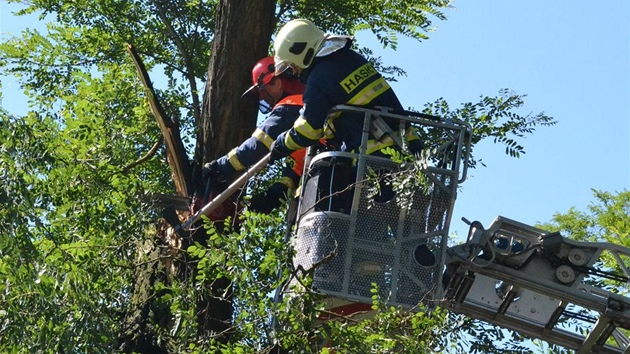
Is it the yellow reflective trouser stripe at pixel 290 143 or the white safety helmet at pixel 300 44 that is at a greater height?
the white safety helmet at pixel 300 44

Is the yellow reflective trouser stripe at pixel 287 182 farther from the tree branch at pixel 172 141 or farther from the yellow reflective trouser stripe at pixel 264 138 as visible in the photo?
the tree branch at pixel 172 141

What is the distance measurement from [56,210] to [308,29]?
7.47 ft

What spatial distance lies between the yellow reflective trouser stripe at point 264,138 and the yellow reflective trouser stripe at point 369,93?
91 cm

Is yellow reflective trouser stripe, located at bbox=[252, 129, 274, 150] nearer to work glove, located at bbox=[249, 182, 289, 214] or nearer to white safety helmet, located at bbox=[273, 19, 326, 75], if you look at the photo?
work glove, located at bbox=[249, 182, 289, 214]

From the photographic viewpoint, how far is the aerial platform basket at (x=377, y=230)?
35.9 feet

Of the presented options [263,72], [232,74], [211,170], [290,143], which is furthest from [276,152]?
[232,74]

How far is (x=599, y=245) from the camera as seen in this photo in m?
11.8

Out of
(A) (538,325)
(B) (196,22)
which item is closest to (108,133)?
(A) (538,325)

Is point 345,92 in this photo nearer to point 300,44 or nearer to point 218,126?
point 300,44

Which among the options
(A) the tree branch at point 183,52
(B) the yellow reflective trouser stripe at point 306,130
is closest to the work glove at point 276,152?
(B) the yellow reflective trouser stripe at point 306,130

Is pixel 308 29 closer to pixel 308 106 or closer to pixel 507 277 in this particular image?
pixel 308 106

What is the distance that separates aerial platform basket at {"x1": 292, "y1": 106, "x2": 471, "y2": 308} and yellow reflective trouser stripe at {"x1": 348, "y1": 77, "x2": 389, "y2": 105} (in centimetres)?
27

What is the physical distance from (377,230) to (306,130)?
0.96 m

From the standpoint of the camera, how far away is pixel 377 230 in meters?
11.1
